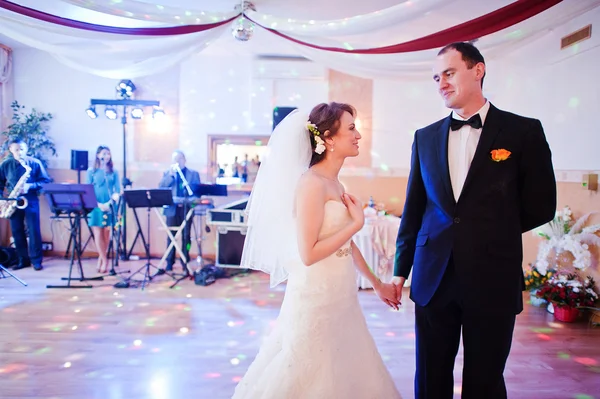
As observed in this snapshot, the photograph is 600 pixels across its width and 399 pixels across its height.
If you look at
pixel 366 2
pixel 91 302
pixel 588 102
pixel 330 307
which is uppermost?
pixel 366 2

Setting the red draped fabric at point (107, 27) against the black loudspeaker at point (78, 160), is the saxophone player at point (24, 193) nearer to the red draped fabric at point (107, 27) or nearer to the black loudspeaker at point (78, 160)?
the black loudspeaker at point (78, 160)

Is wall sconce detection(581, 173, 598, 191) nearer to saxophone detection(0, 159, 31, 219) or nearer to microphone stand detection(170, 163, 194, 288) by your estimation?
microphone stand detection(170, 163, 194, 288)

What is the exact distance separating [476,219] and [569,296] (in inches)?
130

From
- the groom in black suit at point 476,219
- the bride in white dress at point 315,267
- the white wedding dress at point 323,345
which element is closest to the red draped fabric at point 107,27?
the bride in white dress at point 315,267

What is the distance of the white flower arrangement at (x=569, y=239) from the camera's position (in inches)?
157

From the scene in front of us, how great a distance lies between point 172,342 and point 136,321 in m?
0.68

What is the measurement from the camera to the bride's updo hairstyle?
194 centimetres

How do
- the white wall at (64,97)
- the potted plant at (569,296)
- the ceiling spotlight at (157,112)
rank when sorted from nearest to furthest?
1. the potted plant at (569,296)
2. the ceiling spotlight at (157,112)
3. the white wall at (64,97)

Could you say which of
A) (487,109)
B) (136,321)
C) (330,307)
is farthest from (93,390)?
(487,109)

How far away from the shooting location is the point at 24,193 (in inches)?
229

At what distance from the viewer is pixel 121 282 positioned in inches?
195

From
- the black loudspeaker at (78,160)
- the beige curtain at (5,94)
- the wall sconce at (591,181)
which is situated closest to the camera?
the wall sconce at (591,181)

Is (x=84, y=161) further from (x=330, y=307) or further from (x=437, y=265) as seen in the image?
(x=437, y=265)

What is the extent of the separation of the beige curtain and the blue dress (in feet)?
7.28
